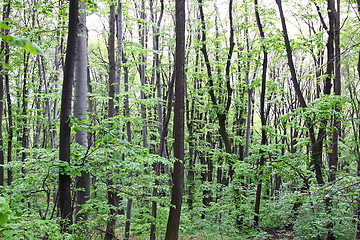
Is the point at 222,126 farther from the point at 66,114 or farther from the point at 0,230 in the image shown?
the point at 0,230

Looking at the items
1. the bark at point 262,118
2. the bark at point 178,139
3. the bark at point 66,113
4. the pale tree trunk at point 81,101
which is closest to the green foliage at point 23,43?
the bark at point 66,113

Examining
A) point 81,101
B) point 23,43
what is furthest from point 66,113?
point 23,43

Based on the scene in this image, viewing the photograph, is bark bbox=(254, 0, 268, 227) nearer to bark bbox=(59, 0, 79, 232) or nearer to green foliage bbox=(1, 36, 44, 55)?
bark bbox=(59, 0, 79, 232)

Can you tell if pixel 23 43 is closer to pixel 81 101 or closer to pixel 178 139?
pixel 81 101

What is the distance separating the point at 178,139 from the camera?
6.70 m

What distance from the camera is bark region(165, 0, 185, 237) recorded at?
6477 mm

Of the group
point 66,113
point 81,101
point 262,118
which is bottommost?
point 262,118

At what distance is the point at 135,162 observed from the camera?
4.98m

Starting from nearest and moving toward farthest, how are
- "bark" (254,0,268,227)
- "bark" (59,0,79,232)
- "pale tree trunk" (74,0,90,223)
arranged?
"bark" (59,0,79,232), "pale tree trunk" (74,0,90,223), "bark" (254,0,268,227)

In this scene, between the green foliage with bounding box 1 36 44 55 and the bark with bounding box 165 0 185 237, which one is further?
the bark with bounding box 165 0 185 237

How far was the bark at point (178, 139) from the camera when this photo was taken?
648 cm

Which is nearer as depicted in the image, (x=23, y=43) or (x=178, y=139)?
(x=23, y=43)

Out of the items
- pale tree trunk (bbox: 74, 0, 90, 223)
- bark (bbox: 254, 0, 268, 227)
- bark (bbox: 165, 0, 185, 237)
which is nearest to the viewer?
pale tree trunk (bbox: 74, 0, 90, 223)

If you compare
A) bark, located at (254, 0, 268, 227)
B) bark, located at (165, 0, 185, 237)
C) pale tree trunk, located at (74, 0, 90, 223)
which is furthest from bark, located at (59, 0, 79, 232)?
bark, located at (254, 0, 268, 227)
